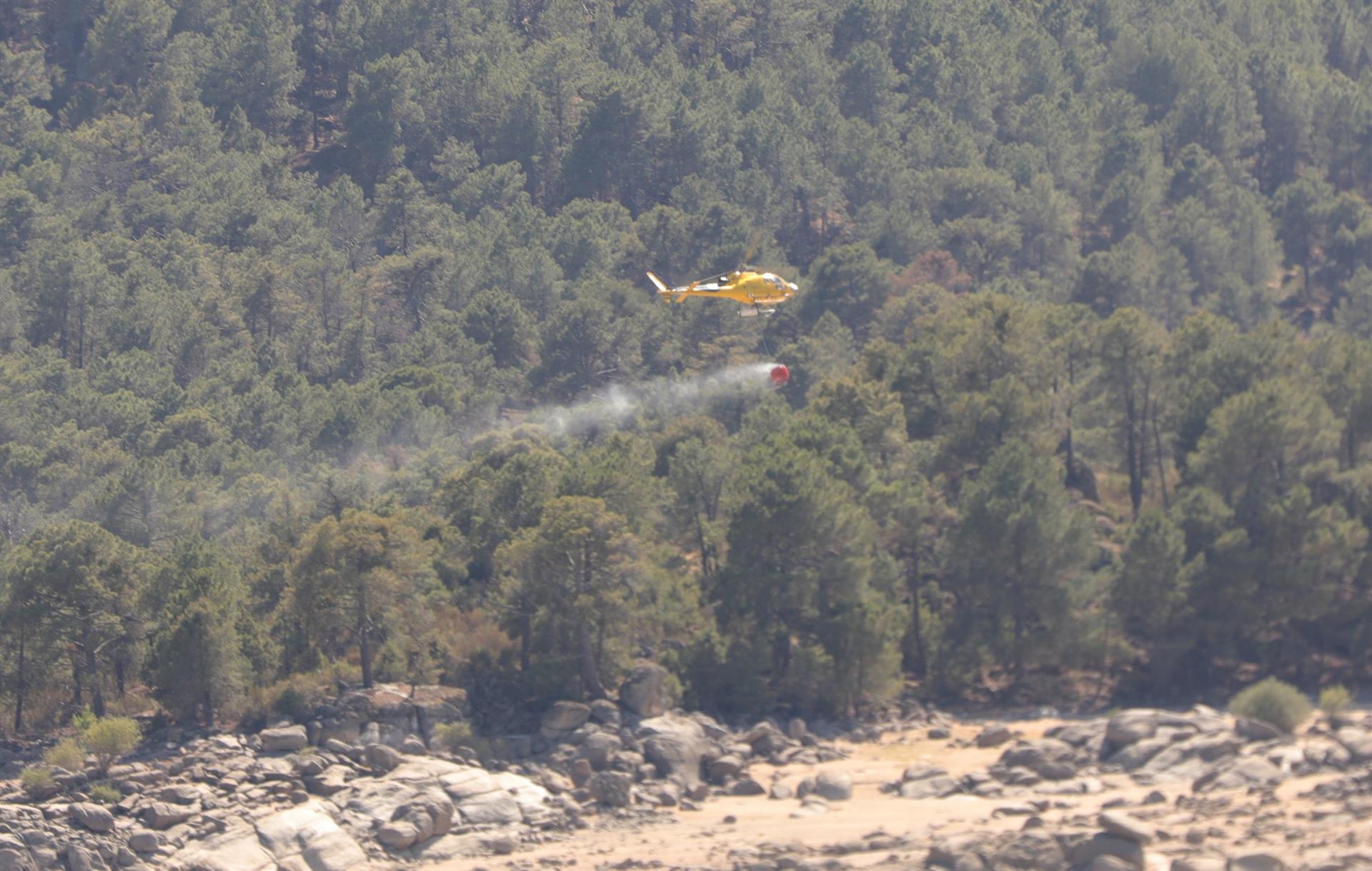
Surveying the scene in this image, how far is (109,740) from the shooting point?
52.3m

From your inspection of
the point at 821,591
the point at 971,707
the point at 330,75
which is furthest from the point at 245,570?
the point at 330,75

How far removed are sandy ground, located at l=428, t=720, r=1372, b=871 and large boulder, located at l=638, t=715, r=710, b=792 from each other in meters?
1.34

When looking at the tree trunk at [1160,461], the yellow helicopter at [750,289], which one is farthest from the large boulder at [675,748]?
the yellow helicopter at [750,289]

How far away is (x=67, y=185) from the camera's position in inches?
4405

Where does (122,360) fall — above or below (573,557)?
above

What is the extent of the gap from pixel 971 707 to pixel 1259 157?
6632 cm

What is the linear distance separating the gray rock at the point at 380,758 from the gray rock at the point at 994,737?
1507 cm

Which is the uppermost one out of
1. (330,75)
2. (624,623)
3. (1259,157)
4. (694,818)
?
(330,75)

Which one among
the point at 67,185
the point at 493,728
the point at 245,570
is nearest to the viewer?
the point at 493,728

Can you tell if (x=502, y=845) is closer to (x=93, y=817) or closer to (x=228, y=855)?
(x=228, y=855)

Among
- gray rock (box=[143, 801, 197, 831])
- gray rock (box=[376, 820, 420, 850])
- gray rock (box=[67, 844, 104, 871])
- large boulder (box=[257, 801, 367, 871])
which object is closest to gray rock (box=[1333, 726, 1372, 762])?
gray rock (box=[376, 820, 420, 850])

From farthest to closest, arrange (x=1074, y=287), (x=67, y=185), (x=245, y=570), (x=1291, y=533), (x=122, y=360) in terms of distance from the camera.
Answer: (x=67, y=185)
(x=1074, y=287)
(x=122, y=360)
(x=245, y=570)
(x=1291, y=533)

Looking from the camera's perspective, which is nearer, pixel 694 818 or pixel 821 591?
pixel 694 818

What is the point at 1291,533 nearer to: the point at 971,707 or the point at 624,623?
the point at 971,707
